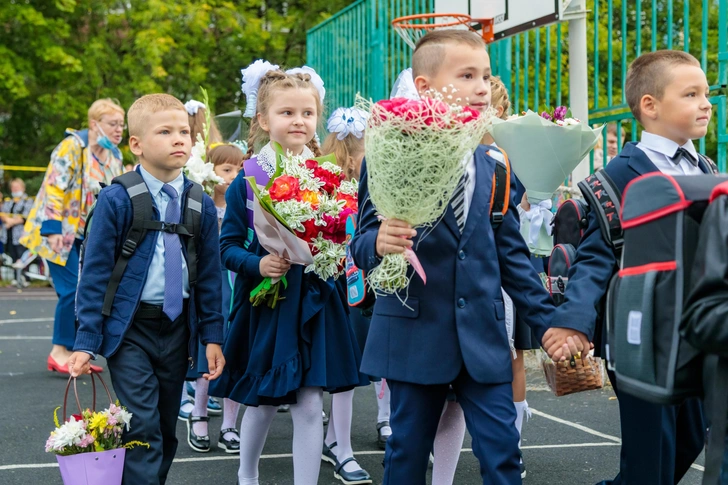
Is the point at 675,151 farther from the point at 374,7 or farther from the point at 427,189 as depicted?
the point at 374,7

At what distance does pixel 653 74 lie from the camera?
376cm

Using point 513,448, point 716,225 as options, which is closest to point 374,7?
point 513,448

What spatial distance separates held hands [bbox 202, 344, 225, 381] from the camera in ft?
13.9

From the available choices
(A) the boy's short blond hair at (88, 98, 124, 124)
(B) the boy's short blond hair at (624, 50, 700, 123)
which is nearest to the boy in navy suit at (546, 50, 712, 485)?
(B) the boy's short blond hair at (624, 50, 700, 123)

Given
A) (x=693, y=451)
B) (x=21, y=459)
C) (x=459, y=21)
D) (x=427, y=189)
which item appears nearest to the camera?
(x=427, y=189)

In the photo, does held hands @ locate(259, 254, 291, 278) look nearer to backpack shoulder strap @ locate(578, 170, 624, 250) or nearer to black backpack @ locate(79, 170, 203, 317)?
black backpack @ locate(79, 170, 203, 317)

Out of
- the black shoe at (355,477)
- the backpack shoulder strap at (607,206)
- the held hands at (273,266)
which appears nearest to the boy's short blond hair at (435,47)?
the backpack shoulder strap at (607,206)

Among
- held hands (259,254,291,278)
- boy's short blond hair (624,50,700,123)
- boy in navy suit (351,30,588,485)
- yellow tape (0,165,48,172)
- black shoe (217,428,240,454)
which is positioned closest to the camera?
boy in navy suit (351,30,588,485)

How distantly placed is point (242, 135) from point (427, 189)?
263 inches

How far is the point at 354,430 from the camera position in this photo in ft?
20.4

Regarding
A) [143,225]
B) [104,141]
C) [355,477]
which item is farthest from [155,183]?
[104,141]

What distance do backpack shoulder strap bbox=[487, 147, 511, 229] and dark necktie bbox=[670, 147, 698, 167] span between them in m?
0.67

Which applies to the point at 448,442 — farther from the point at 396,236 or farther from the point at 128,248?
the point at 128,248

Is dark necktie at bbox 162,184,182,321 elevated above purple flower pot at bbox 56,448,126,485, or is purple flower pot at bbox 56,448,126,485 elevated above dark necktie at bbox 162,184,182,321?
dark necktie at bbox 162,184,182,321
